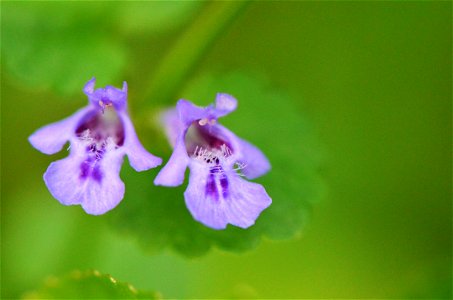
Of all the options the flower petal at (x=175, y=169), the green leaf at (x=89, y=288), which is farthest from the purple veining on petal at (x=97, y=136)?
the green leaf at (x=89, y=288)

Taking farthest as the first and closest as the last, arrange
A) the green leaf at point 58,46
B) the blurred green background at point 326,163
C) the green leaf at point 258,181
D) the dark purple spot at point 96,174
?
the blurred green background at point 326,163 < the green leaf at point 58,46 < the green leaf at point 258,181 < the dark purple spot at point 96,174

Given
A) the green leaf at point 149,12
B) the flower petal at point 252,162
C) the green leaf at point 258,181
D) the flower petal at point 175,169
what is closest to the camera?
the flower petal at point 175,169

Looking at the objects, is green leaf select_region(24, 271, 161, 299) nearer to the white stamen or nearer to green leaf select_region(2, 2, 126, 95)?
the white stamen

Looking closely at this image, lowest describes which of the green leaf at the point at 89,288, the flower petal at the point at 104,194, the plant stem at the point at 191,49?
the green leaf at the point at 89,288

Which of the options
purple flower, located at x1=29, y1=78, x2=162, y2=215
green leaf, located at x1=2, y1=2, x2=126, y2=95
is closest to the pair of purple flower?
purple flower, located at x1=29, y1=78, x2=162, y2=215

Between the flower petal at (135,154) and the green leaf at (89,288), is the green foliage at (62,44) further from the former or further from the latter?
the green leaf at (89,288)

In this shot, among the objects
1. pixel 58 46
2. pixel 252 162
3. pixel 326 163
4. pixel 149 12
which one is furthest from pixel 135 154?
pixel 326 163

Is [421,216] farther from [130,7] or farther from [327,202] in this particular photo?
[130,7]

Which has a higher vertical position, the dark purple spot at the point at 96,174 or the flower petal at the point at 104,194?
the dark purple spot at the point at 96,174
